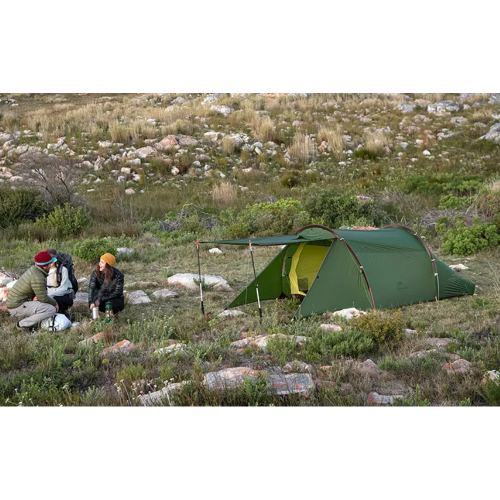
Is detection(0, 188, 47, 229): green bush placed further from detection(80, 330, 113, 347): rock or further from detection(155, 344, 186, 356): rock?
detection(155, 344, 186, 356): rock

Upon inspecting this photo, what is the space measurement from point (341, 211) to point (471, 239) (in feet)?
11.4

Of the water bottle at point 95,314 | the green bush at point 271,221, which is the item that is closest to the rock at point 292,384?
the water bottle at point 95,314

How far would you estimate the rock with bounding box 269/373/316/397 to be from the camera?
475 cm

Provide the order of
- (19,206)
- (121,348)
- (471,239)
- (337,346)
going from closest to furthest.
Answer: (337,346) < (121,348) < (471,239) < (19,206)

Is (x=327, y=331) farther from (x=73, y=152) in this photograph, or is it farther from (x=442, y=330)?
(x=73, y=152)

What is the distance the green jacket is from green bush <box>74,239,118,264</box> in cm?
343

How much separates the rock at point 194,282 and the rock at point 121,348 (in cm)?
307

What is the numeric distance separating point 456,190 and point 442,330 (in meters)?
11.0

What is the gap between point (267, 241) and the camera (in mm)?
7762

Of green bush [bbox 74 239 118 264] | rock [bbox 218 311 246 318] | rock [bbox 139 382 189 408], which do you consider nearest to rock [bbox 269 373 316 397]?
rock [bbox 139 382 189 408]

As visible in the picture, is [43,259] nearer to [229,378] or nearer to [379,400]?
[229,378]

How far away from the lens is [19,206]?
14.4 m

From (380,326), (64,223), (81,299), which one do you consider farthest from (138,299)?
(64,223)

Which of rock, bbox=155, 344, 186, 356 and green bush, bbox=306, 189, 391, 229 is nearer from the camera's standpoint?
rock, bbox=155, 344, 186, 356
